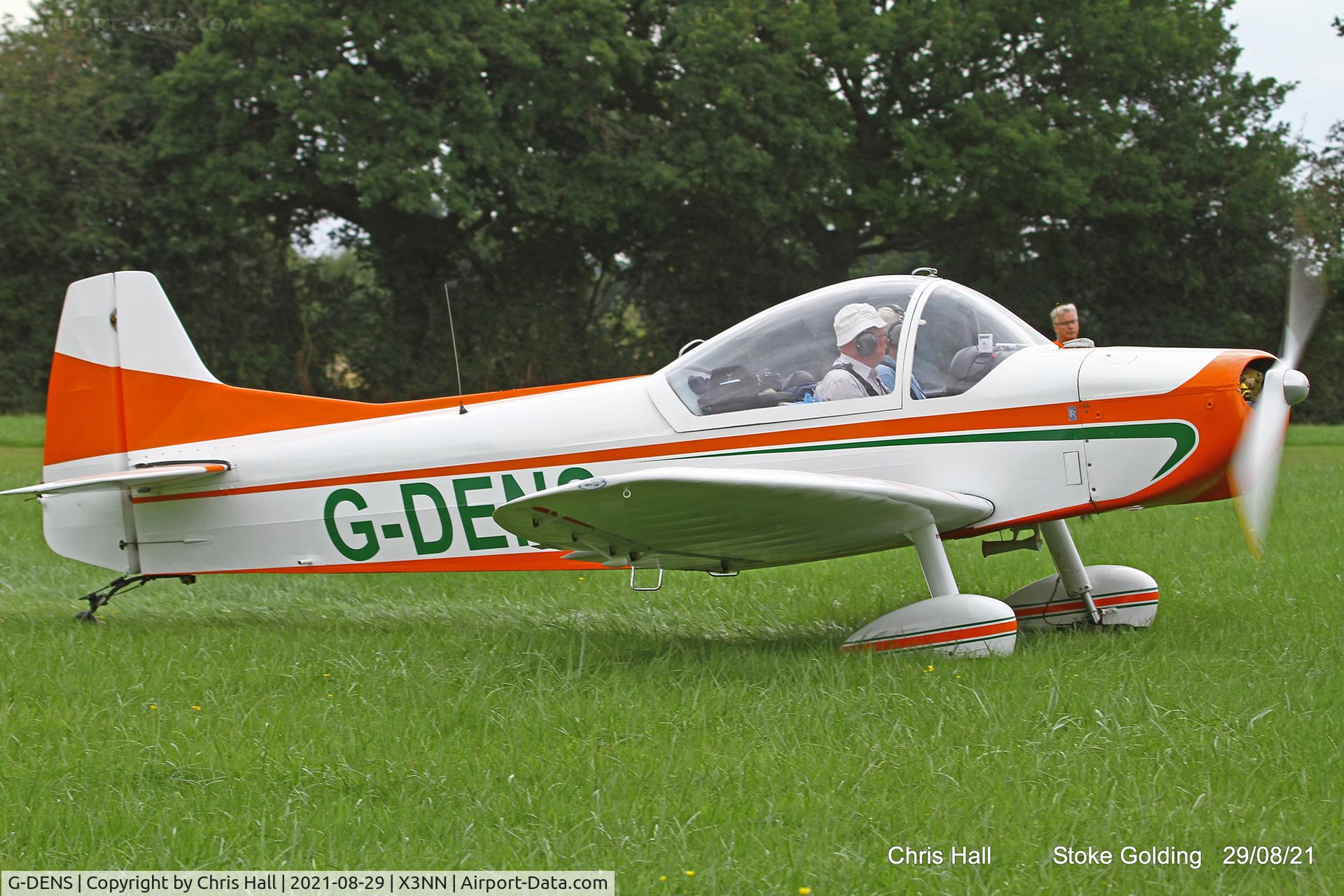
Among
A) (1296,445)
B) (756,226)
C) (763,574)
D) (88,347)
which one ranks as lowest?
(1296,445)

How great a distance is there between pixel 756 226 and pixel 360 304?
990 centimetres

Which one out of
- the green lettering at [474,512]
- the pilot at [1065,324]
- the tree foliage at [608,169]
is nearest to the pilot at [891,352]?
the green lettering at [474,512]

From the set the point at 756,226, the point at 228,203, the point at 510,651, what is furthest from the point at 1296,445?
the point at 228,203

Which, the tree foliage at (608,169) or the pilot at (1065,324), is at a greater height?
the tree foliage at (608,169)

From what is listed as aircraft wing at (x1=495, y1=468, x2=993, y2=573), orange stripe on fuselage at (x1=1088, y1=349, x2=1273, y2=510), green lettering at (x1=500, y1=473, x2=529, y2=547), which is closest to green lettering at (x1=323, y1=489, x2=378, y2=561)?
green lettering at (x1=500, y1=473, x2=529, y2=547)

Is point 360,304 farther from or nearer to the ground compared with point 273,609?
farther from the ground

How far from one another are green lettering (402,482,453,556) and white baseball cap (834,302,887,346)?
2243mm

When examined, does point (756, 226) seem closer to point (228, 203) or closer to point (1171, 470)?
point (228, 203)

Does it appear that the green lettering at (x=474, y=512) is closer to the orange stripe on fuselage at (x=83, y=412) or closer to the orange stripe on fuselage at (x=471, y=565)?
the orange stripe on fuselage at (x=471, y=565)

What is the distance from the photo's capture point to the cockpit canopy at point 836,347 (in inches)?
225

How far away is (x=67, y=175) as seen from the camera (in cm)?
2670

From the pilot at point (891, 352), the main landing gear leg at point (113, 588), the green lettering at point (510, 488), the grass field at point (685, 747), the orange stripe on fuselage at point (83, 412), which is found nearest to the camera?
the grass field at point (685, 747)

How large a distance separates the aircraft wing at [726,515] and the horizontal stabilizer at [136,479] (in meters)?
2.24

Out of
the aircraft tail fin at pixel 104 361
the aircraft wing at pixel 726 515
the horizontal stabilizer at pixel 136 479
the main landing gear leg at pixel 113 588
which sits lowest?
the main landing gear leg at pixel 113 588
